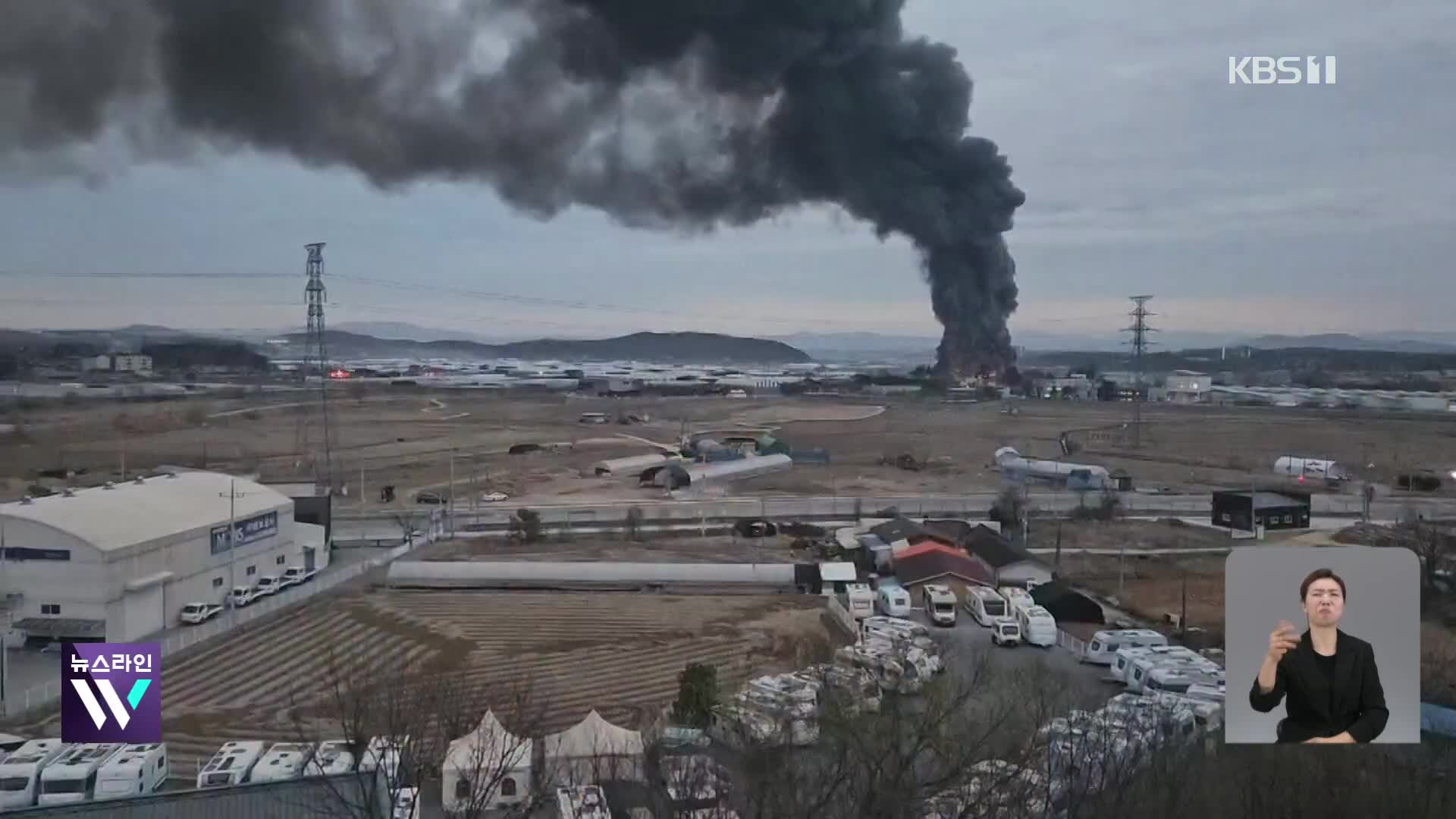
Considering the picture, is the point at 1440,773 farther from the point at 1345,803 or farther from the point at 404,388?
the point at 404,388

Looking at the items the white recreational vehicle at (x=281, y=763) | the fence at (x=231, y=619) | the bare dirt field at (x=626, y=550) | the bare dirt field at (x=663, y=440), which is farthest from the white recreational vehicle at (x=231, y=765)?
the bare dirt field at (x=663, y=440)

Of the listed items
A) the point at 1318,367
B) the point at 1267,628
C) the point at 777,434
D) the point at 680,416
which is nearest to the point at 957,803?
the point at 1267,628

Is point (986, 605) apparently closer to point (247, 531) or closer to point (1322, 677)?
point (1322, 677)

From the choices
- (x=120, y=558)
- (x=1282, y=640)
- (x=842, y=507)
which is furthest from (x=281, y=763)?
(x=842, y=507)

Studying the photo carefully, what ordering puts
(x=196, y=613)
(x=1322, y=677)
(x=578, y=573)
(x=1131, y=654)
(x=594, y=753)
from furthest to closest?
(x=578, y=573) < (x=196, y=613) < (x=1131, y=654) < (x=594, y=753) < (x=1322, y=677)

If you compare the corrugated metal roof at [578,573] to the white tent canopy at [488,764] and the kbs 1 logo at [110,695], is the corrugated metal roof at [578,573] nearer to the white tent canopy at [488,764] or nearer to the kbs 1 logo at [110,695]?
the kbs 1 logo at [110,695]

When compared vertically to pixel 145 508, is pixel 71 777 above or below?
below

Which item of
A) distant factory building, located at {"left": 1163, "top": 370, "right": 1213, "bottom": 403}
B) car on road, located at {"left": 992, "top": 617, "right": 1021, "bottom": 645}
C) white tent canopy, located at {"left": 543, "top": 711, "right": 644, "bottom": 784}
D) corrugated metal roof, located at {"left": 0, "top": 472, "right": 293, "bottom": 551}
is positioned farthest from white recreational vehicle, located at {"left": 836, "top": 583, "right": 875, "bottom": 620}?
distant factory building, located at {"left": 1163, "top": 370, "right": 1213, "bottom": 403}
